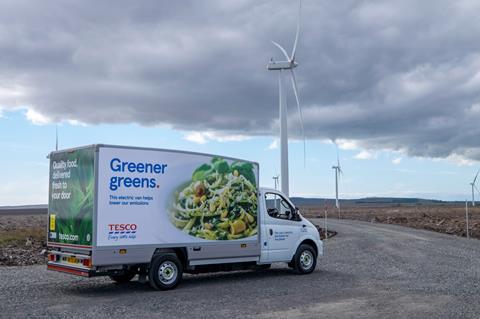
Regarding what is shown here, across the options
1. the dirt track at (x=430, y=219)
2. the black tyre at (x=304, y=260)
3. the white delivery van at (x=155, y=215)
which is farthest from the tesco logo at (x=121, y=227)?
the dirt track at (x=430, y=219)

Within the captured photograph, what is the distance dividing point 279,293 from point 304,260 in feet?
12.3

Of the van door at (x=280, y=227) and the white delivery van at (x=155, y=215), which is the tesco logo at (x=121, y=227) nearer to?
the white delivery van at (x=155, y=215)

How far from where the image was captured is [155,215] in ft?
43.4

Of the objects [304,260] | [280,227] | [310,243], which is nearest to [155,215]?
[280,227]

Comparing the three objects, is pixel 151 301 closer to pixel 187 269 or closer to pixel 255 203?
pixel 187 269

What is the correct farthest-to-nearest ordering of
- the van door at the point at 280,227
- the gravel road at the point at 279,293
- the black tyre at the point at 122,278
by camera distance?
the van door at the point at 280,227, the black tyre at the point at 122,278, the gravel road at the point at 279,293

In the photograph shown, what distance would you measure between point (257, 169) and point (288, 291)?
3.71 m

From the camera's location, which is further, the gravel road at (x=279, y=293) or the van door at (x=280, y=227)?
the van door at (x=280, y=227)

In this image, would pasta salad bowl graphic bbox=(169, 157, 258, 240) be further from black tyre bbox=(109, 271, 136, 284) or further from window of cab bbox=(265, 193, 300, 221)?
black tyre bbox=(109, 271, 136, 284)

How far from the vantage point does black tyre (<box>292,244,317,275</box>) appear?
16.3m

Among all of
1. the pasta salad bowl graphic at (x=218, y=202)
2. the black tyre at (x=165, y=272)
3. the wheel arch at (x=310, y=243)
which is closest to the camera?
the black tyre at (x=165, y=272)

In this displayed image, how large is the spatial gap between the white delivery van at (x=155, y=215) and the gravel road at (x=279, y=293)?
62cm

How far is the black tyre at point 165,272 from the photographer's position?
13.2 metres

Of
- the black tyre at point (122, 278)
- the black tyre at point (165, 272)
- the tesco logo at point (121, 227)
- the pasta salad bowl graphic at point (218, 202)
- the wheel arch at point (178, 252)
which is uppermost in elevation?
the pasta salad bowl graphic at point (218, 202)
